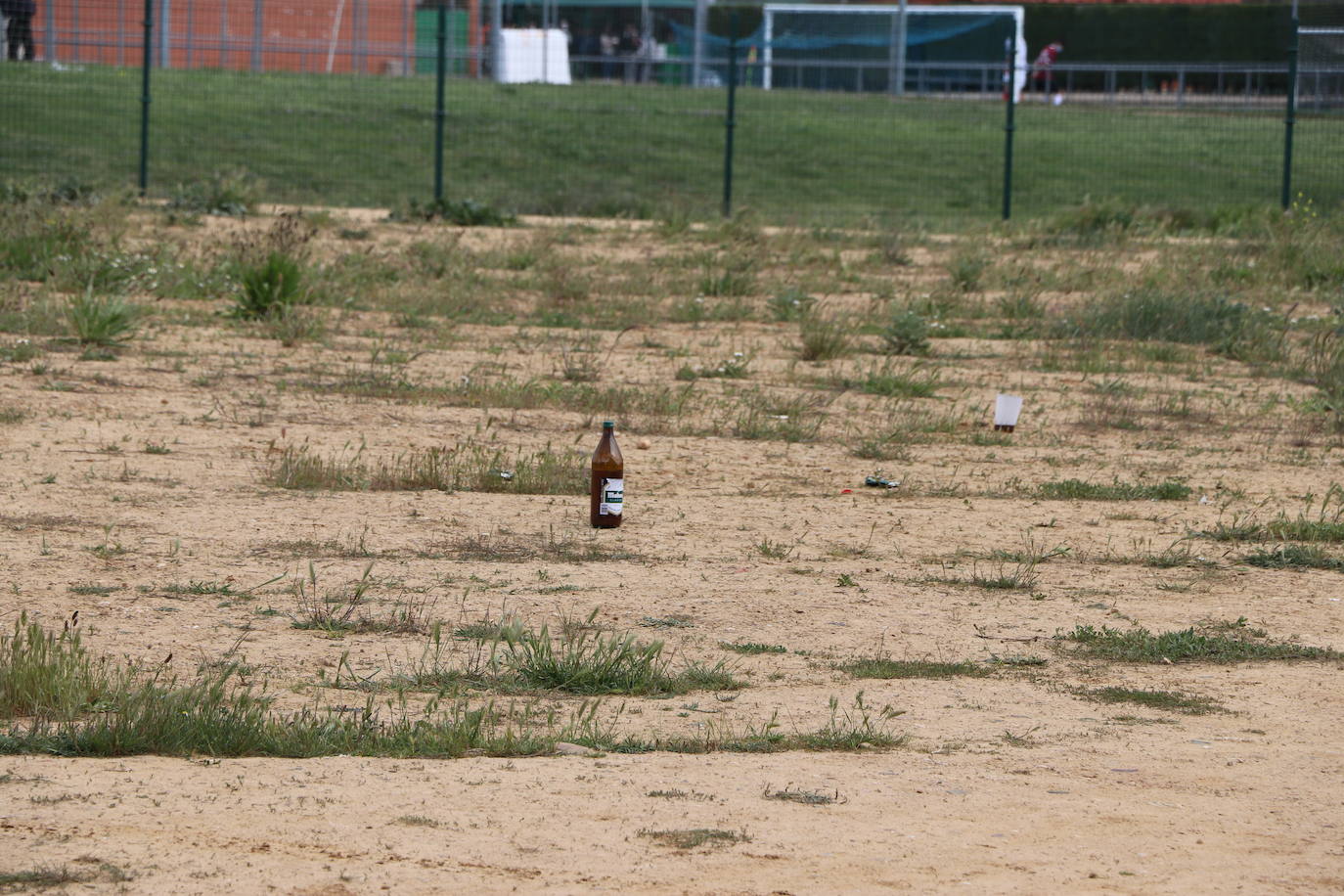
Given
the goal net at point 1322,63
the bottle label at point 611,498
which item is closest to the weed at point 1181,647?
the bottle label at point 611,498

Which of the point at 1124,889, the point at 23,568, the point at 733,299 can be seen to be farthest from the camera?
the point at 733,299

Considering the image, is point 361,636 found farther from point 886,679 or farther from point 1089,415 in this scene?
point 1089,415

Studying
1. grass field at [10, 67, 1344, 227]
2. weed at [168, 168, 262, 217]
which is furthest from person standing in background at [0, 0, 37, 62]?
weed at [168, 168, 262, 217]

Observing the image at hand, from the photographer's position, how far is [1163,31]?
1816 inches

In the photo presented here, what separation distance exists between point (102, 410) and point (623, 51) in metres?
37.4

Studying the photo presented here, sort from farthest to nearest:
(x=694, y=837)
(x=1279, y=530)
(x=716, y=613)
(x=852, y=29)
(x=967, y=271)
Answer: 1. (x=852, y=29)
2. (x=967, y=271)
3. (x=1279, y=530)
4. (x=716, y=613)
5. (x=694, y=837)

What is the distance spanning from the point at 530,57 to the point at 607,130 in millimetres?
9475

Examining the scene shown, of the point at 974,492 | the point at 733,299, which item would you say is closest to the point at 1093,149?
the point at 733,299

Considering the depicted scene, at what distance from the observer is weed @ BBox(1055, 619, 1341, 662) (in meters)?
5.74

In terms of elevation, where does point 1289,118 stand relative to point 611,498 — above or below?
above

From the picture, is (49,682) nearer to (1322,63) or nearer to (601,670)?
(601,670)

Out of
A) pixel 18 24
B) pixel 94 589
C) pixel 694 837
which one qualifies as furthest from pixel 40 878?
pixel 18 24

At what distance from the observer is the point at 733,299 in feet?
46.4

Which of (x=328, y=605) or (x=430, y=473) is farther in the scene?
(x=430, y=473)
